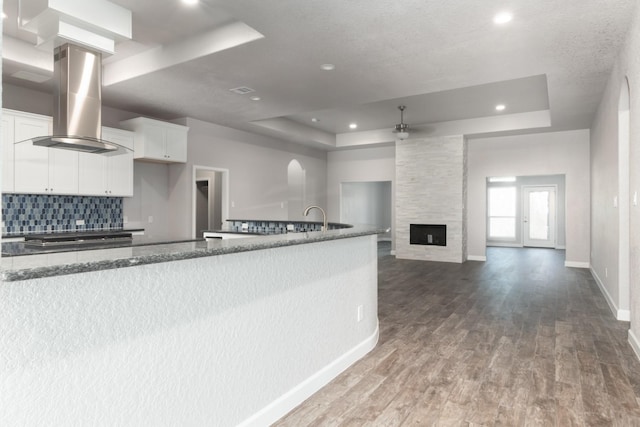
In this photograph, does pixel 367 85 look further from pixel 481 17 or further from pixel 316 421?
pixel 316 421

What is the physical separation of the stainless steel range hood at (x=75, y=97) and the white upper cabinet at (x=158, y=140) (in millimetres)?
1983

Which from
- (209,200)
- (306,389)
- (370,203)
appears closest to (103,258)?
(306,389)

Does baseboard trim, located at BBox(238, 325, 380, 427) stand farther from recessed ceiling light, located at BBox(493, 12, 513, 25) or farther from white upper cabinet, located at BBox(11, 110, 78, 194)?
white upper cabinet, located at BBox(11, 110, 78, 194)

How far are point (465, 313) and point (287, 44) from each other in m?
3.38

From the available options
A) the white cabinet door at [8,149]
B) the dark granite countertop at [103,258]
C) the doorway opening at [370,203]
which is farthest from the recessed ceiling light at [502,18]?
the doorway opening at [370,203]

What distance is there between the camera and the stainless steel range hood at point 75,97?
148 inches

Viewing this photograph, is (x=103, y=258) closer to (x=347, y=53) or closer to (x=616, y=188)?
(x=347, y=53)

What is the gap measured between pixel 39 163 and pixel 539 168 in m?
8.64

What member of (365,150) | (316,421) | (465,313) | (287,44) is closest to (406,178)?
(365,150)

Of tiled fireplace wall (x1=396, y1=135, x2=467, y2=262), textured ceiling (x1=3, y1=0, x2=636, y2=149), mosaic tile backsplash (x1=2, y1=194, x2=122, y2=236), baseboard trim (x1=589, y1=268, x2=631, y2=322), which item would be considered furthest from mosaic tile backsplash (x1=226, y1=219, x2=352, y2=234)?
tiled fireplace wall (x1=396, y1=135, x2=467, y2=262)

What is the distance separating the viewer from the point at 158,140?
6113 mm

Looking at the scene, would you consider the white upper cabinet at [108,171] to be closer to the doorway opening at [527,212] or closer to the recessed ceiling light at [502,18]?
the recessed ceiling light at [502,18]

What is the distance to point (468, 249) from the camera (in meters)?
9.05

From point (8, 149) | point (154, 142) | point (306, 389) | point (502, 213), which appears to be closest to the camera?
point (306, 389)
